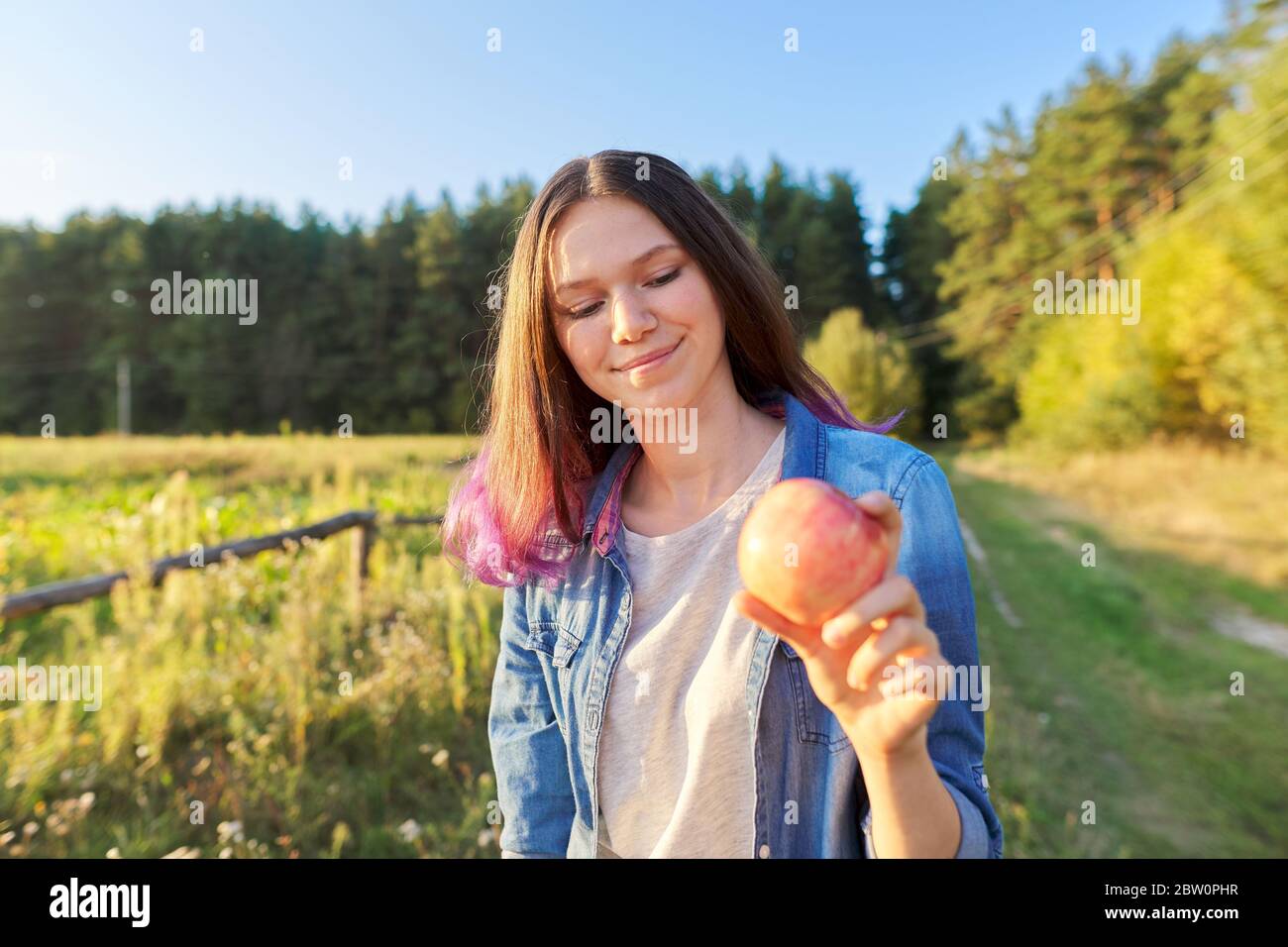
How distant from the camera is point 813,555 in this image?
110 cm

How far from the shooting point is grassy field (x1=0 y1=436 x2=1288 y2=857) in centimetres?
319

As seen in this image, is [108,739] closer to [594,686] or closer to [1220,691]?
[594,686]

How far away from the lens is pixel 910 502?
4.51 feet

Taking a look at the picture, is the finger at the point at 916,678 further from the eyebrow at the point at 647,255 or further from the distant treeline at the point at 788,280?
the distant treeline at the point at 788,280

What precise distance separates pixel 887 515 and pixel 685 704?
2.04 ft

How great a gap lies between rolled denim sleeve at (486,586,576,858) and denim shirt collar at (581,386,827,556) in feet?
0.85

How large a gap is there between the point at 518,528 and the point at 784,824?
813 mm

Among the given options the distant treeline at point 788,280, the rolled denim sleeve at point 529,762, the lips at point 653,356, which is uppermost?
the distant treeline at point 788,280

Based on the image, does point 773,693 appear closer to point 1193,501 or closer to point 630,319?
point 630,319

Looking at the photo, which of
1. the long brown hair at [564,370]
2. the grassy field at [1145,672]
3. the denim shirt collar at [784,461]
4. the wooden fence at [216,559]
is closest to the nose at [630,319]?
the long brown hair at [564,370]

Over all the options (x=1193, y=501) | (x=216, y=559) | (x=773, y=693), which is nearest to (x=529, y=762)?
(x=773, y=693)

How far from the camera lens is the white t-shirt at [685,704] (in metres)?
1.46

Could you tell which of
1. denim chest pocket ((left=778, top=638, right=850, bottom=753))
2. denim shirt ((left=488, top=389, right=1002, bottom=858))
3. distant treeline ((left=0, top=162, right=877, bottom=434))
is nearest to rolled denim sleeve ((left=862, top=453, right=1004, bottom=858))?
denim shirt ((left=488, top=389, right=1002, bottom=858))

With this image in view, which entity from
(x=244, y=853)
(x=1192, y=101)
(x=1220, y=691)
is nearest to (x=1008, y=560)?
(x=1220, y=691)
